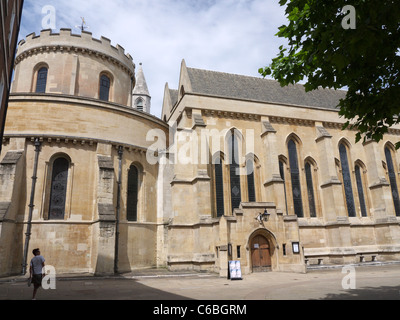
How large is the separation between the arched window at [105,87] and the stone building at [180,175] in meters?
0.11

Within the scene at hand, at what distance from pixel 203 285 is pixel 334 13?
1157 centimetres

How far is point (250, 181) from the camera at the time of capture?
23.4 m

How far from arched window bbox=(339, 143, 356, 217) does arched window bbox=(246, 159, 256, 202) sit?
8.88m

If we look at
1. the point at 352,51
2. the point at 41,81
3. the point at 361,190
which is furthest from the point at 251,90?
the point at 352,51

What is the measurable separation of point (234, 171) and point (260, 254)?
6.52 m

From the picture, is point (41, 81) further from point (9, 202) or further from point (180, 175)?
point (180, 175)

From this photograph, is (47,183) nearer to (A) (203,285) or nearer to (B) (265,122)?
(A) (203,285)

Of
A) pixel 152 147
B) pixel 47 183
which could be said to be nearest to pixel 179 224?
pixel 152 147

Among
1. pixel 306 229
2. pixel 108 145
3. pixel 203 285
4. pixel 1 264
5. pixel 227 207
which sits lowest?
pixel 203 285

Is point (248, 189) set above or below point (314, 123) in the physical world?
below

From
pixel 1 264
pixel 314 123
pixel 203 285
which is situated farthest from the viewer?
pixel 314 123

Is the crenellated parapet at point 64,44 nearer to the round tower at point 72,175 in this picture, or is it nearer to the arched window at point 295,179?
the round tower at point 72,175

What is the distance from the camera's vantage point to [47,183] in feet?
58.3
